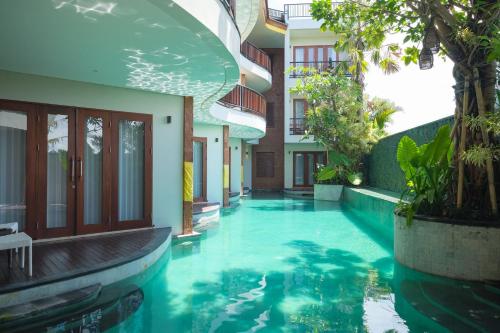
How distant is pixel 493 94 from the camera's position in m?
6.04

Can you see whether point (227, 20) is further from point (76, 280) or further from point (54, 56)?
point (76, 280)

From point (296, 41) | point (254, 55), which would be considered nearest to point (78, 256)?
point (254, 55)

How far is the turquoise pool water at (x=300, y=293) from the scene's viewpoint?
13.5 ft

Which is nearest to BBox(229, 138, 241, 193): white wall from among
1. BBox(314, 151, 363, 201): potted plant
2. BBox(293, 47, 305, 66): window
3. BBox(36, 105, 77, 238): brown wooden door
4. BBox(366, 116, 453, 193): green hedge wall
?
BBox(314, 151, 363, 201): potted plant

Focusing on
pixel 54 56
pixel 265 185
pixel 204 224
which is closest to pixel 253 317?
pixel 54 56

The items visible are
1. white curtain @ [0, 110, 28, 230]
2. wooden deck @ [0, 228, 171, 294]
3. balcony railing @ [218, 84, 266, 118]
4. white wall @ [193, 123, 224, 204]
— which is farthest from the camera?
white wall @ [193, 123, 224, 204]

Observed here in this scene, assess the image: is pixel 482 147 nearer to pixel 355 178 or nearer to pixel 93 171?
pixel 93 171

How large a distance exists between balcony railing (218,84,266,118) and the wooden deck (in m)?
7.25

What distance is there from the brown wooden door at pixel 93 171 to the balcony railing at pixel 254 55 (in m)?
11.5

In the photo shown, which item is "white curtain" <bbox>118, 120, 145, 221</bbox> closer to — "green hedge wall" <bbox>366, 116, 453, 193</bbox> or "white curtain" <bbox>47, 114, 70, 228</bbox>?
"white curtain" <bbox>47, 114, 70, 228</bbox>

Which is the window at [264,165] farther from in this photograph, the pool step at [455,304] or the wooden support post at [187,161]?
the pool step at [455,304]

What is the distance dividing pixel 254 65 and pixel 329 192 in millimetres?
7662

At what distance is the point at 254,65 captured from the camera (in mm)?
19219

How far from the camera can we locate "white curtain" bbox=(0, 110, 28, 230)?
22.0 feet
